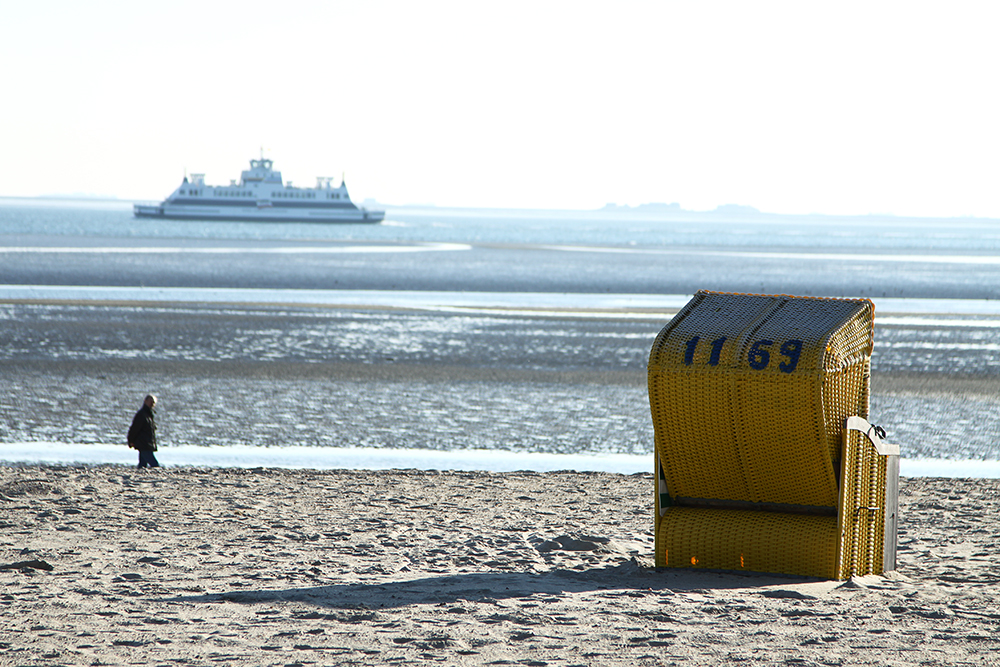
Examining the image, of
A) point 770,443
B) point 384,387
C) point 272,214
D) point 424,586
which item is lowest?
point 384,387

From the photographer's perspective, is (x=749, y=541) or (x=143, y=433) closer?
(x=749, y=541)

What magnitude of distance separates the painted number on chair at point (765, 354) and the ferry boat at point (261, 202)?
108 metres

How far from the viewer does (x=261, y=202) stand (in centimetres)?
11250

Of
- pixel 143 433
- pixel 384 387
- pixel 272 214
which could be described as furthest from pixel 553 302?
pixel 272 214

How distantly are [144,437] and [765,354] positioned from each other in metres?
6.34

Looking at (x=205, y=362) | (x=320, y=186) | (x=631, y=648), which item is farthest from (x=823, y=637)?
(x=320, y=186)

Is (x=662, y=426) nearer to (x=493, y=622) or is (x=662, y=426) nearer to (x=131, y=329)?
(x=493, y=622)

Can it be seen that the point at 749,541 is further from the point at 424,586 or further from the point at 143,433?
the point at 143,433

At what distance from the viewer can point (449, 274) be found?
44125 millimetres

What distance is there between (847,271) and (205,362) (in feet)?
148

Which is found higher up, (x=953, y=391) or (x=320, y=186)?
(x=320, y=186)

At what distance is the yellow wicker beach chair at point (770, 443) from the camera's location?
5.66 metres

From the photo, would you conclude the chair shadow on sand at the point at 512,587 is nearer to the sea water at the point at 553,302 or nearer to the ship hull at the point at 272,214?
the sea water at the point at 553,302

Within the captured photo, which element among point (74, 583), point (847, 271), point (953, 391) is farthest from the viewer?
point (847, 271)
